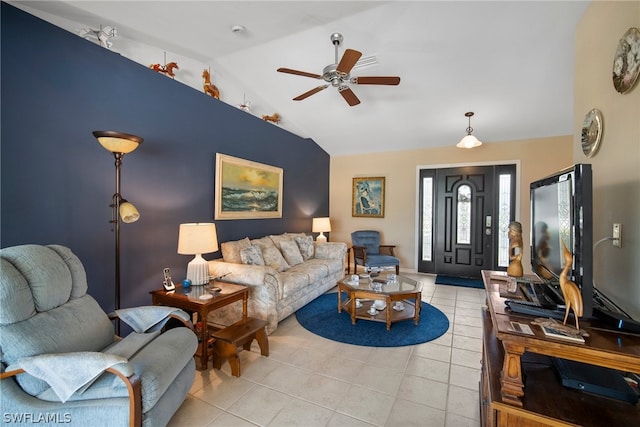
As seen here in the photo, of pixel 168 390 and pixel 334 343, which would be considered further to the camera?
pixel 334 343

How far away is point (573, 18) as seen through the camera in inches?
96.0

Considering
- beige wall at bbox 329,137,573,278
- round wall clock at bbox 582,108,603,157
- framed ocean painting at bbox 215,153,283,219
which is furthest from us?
beige wall at bbox 329,137,573,278

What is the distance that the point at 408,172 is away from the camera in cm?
566

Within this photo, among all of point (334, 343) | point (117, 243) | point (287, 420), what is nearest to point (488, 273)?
point (334, 343)

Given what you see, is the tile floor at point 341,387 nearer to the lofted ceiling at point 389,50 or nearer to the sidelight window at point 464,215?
the sidelight window at point 464,215

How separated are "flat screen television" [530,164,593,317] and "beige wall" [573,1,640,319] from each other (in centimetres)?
35

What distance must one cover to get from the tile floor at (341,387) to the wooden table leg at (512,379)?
82 cm

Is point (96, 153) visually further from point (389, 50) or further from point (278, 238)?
point (389, 50)

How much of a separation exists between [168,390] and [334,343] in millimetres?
1579

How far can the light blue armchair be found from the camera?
1.30m

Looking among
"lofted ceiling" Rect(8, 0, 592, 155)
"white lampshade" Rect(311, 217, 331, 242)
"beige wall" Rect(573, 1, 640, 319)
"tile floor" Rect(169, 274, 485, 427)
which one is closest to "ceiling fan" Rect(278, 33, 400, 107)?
"lofted ceiling" Rect(8, 0, 592, 155)

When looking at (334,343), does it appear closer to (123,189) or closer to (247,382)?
(247,382)

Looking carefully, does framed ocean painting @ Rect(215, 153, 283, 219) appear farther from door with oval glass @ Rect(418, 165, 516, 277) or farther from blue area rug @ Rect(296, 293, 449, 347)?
door with oval glass @ Rect(418, 165, 516, 277)

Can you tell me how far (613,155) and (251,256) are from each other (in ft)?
10.8
